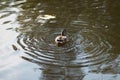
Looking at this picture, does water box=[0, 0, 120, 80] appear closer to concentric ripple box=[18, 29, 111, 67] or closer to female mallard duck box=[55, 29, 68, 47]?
concentric ripple box=[18, 29, 111, 67]

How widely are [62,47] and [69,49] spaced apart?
0.22m

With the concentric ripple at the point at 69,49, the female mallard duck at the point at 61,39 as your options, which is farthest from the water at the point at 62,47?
the female mallard duck at the point at 61,39

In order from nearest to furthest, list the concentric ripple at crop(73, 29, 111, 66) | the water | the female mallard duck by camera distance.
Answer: the water, the concentric ripple at crop(73, 29, 111, 66), the female mallard duck

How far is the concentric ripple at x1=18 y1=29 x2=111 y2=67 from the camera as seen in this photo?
30.4ft

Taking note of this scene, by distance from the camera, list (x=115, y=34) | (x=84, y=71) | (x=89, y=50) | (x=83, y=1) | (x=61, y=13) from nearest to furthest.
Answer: (x=84, y=71) → (x=89, y=50) → (x=115, y=34) → (x=61, y=13) → (x=83, y=1)

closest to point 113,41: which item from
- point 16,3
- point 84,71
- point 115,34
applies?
point 115,34

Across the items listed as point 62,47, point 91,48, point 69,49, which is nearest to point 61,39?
point 62,47

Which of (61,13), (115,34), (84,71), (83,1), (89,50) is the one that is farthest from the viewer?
(83,1)

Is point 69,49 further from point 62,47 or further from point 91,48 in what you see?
point 91,48

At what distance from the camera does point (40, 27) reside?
440 inches

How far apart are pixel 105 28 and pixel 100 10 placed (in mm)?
1608

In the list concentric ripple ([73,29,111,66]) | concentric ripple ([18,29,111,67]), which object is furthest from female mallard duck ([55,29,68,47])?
concentric ripple ([73,29,111,66])

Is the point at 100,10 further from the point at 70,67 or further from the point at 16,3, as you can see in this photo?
the point at 70,67

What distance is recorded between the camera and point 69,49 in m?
9.84
